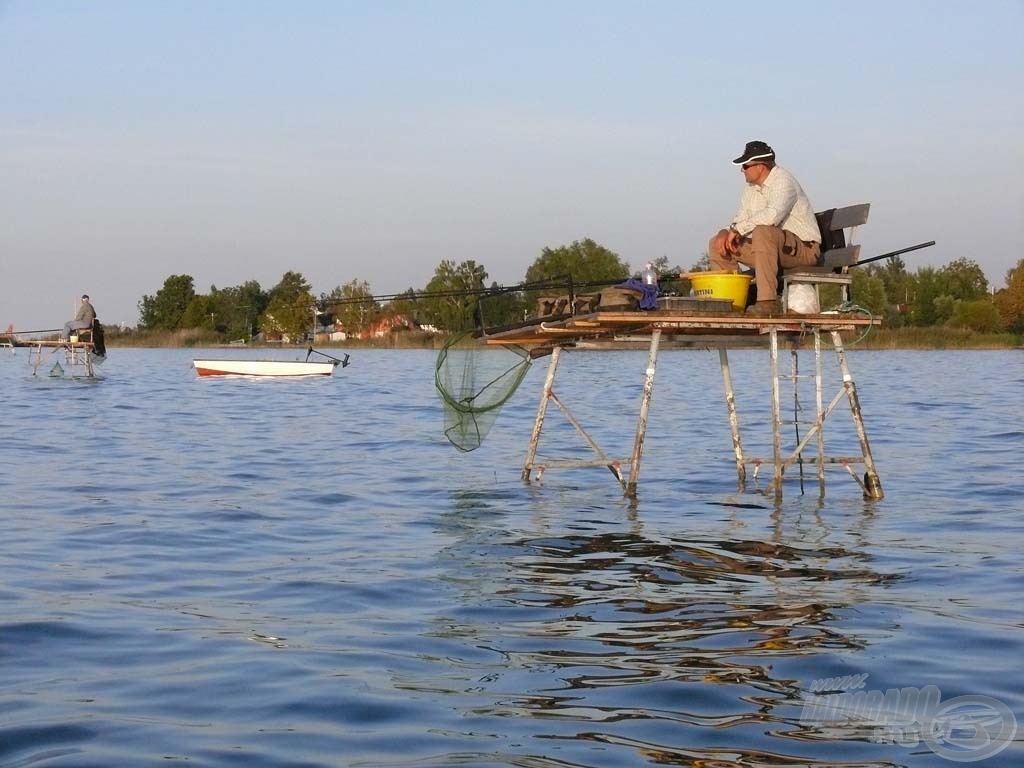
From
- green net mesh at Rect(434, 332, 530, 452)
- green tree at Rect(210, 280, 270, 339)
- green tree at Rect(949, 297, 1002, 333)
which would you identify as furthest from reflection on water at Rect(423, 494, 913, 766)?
green tree at Rect(210, 280, 270, 339)

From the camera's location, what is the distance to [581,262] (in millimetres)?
138000

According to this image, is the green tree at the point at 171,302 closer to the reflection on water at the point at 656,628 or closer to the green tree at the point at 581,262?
the green tree at the point at 581,262

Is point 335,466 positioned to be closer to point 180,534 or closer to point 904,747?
point 180,534

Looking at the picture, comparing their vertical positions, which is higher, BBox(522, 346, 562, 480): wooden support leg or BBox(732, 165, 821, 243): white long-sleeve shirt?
BBox(732, 165, 821, 243): white long-sleeve shirt

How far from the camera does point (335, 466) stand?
19.6 meters

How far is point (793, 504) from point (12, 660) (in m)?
9.65

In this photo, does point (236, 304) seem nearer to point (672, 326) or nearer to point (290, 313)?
point (290, 313)

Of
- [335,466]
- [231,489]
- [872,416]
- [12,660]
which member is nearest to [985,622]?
[12,660]

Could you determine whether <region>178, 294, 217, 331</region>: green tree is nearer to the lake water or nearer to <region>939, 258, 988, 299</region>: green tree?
<region>939, 258, 988, 299</region>: green tree

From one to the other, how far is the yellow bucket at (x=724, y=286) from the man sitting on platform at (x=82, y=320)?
3601 cm

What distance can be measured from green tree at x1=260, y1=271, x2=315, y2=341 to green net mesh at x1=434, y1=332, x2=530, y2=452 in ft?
377

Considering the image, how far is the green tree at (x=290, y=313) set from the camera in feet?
463

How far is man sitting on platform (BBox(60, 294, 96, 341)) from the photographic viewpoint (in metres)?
46.6

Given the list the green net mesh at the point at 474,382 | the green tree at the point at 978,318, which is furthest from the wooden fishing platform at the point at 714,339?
the green tree at the point at 978,318
